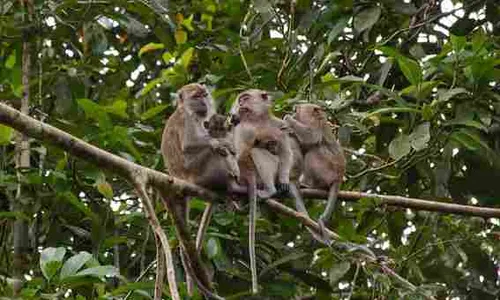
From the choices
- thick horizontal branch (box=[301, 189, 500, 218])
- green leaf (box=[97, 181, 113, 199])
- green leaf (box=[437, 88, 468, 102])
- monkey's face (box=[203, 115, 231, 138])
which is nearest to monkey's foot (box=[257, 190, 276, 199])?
monkey's face (box=[203, 115, 231, 138])

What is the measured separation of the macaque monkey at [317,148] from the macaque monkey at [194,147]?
63 centimetres

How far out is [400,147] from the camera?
518 cm

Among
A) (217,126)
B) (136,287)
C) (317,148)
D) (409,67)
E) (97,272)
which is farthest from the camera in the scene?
(317,148)

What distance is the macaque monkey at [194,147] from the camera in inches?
211

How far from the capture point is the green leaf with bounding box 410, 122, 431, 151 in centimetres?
504

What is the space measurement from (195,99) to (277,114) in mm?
985

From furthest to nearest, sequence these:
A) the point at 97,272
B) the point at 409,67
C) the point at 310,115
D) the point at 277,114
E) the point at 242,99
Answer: the point at 277,114 < the point at 310,115 < the point at 242,99 < the point at 409,67 < the point at 97,272

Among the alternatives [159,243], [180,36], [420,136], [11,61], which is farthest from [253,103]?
[159,243]

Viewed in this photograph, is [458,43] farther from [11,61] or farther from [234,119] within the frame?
[11,61]

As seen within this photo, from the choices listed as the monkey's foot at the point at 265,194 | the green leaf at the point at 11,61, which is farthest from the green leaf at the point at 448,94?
the green leaf at the point at 11,61

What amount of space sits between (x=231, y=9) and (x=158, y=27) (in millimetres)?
533

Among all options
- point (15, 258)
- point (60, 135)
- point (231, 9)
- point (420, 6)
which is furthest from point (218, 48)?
point (60, 135)

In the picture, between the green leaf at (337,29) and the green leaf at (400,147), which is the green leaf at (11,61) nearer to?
the green leaf at (337,29)

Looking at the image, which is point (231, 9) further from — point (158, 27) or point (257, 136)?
point (257, 136)
